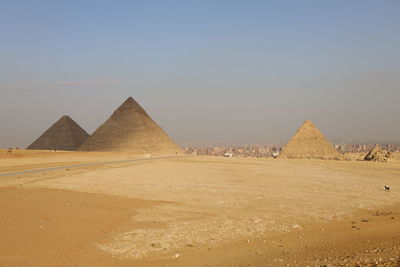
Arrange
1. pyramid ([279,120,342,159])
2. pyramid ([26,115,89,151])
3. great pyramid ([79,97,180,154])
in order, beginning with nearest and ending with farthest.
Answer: pyramid ([279,120,342,159])
great pyramid ([79,97,180,154])
pyramid ([26,115,89,151])

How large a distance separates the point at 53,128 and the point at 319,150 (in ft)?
177

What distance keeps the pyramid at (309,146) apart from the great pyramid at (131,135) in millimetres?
23042

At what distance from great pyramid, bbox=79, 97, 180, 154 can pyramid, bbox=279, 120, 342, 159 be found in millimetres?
23042

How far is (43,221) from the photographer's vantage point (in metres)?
9.39

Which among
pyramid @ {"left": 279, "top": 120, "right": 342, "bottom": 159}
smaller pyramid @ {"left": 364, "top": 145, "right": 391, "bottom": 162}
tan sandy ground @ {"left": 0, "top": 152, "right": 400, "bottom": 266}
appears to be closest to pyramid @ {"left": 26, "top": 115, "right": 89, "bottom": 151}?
pyramid @ {"left": 279, "top": 120, "right": 342, "bottom": 159}

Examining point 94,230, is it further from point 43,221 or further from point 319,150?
point 319,150

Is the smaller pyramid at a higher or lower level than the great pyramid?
lower

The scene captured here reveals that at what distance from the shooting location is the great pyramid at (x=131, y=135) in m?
74.2

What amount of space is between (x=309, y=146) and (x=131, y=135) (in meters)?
33.6

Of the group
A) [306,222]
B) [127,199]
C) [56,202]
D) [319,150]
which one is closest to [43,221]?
[56,202]

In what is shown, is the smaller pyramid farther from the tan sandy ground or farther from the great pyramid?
the tan sandy ground

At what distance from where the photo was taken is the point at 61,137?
79938 millimetres

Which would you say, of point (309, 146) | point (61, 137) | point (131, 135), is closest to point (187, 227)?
point (309, 146)

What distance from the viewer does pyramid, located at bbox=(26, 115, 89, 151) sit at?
79.2 metres
